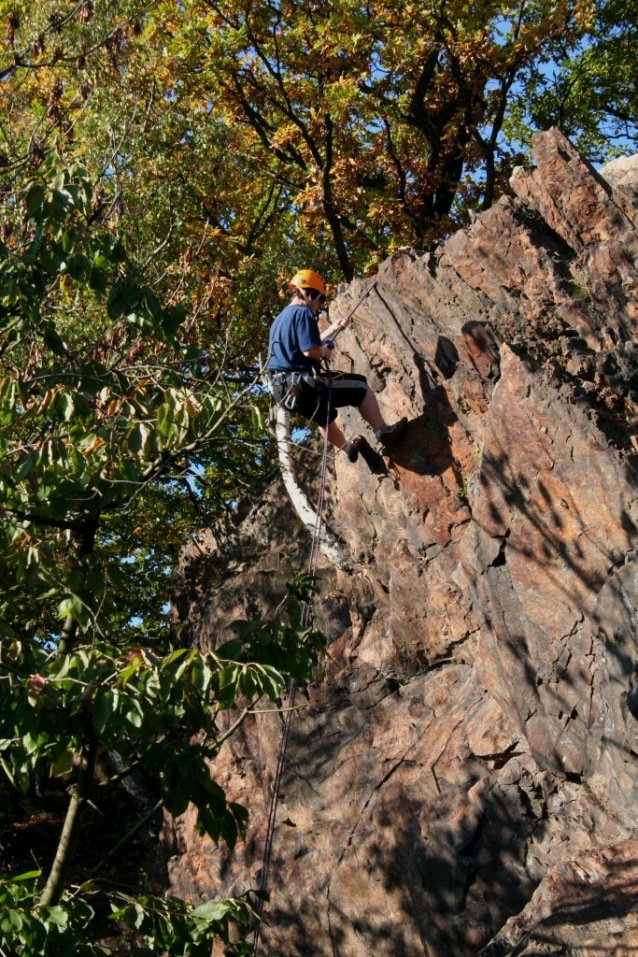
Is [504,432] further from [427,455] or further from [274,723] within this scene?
[274,723]

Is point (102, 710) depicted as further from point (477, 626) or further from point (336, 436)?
point (336, 436)

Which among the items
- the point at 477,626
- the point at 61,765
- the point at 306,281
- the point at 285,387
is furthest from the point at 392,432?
the point at 61,765

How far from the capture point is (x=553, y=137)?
31.0 feet

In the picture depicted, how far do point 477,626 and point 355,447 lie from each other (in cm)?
210

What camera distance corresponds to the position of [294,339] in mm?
8742

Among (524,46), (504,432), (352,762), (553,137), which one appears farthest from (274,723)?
(524,46)

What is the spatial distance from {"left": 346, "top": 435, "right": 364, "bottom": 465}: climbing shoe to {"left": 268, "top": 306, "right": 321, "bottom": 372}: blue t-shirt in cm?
86

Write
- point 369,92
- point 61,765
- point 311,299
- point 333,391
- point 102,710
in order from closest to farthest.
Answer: point 102,710, point 61,765, point 333,391, point 311,299, point 369,92

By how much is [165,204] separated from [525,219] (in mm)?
5802

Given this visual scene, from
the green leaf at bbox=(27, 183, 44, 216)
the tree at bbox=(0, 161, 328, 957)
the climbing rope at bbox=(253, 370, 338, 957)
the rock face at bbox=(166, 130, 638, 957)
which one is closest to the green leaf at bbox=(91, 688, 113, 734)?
the tree at bbox=(0, 161, 328, 957)

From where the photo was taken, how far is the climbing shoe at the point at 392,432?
29.3ft

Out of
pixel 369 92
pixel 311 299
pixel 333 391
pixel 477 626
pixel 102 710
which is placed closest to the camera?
pixel 102 710

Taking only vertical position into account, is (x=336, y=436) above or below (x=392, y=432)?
above

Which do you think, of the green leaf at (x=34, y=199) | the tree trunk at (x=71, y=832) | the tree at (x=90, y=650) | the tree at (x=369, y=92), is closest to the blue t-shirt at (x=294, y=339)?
the tree at (x=90, y=650)
